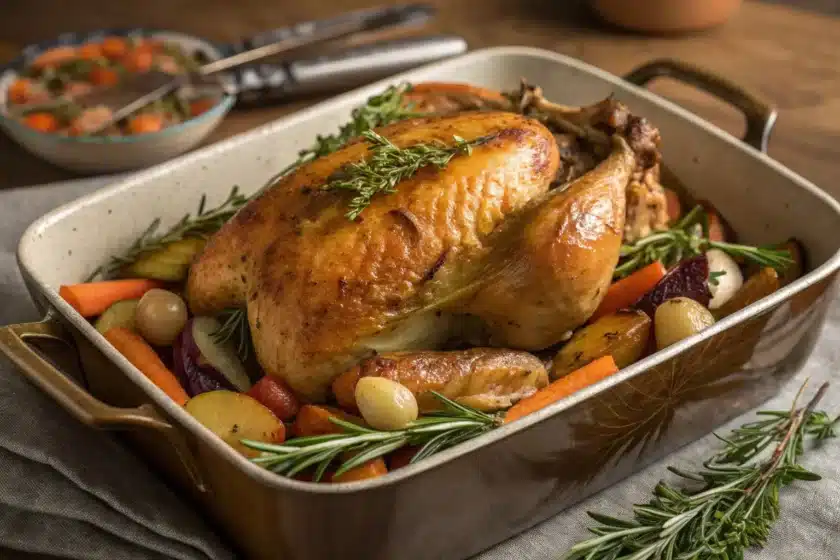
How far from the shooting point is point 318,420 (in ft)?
6.85

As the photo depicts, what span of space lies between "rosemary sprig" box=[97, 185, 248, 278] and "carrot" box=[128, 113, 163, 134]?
751 millimetres

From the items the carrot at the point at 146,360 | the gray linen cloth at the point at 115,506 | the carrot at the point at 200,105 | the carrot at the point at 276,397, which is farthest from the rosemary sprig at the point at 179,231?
the carrot at the point at 200,105

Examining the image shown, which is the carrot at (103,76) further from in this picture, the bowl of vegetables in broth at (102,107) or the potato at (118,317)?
the potato at (118,317)

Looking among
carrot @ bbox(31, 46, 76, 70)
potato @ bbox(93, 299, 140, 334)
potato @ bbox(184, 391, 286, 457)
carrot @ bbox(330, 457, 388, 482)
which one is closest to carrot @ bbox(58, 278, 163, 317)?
potato @ bbox(93, 299, 140, 334)

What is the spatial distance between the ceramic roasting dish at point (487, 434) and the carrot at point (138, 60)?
100 cm

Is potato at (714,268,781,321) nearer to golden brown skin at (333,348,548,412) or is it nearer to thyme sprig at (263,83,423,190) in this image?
golden brown skin at (333,348,548,412)

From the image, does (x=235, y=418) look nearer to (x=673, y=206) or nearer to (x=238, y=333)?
(x=238, y=333)

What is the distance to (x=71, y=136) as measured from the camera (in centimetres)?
325

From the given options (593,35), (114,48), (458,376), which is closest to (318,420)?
(458,376)

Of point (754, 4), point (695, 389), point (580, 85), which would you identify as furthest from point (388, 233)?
point (754, 4)

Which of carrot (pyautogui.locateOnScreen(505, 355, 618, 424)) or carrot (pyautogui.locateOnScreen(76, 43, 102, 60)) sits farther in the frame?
carrot (pyautogui.locateOnScreen(76, 43, 102, 60))

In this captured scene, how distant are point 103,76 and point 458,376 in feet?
6.95

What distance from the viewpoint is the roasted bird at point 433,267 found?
2111mm

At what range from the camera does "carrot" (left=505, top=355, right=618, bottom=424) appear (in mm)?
2082
